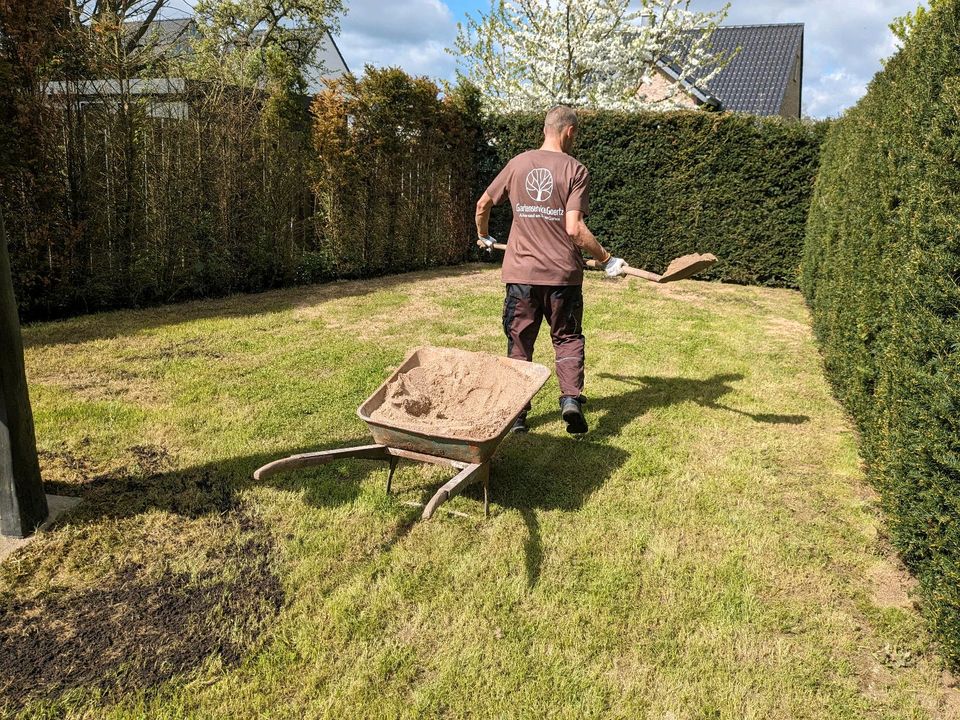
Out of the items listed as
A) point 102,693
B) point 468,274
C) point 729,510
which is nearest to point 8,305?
point 102,693

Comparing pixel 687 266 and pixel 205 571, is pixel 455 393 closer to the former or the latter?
pixel 205 571

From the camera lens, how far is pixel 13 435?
10.2 ft

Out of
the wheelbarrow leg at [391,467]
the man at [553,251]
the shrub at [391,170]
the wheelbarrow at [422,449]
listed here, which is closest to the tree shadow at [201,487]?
the wheelbarrow leg at [391,467]

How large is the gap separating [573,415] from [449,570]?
1665mm

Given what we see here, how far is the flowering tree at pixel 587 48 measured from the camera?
1761cm

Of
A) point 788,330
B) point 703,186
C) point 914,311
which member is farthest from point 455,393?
point 703,186

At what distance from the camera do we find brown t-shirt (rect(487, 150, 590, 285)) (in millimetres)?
4465

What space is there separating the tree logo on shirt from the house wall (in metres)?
17.9

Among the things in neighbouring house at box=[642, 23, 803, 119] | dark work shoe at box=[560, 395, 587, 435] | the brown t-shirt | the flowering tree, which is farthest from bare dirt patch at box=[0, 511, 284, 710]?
neighbouring house at box=[642, 23, 803, 119]

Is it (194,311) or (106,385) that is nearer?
(106,385)

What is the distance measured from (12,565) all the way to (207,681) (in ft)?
4.09

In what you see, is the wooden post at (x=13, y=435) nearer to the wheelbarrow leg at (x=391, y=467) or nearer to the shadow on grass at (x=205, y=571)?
the shadow on grass at (x=205, y=571)

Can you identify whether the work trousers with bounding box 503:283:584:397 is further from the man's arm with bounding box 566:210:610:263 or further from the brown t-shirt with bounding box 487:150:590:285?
the man's arm with bounding box 566:210:610:263

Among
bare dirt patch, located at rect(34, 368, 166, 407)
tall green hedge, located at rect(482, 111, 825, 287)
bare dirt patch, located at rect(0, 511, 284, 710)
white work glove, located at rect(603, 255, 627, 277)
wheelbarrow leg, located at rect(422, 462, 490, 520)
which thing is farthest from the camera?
tall green hedge, located at rect(482, 111, 825, 287)
